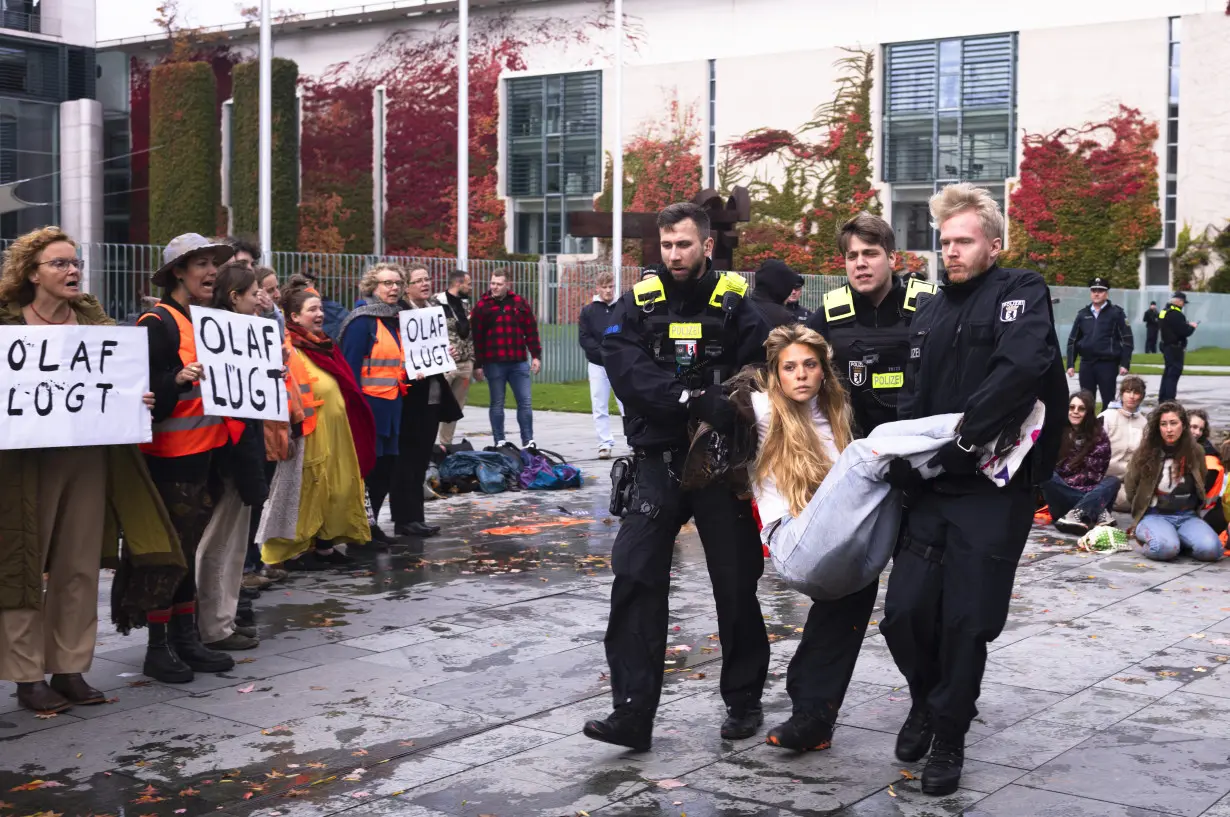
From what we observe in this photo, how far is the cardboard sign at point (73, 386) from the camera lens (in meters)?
5.75

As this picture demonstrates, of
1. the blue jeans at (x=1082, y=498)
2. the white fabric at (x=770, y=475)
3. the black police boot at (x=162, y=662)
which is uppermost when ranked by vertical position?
the white fabric at (x=770, y=475)

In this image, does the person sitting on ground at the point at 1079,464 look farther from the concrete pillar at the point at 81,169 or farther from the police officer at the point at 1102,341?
the concrete pillar at the point at 81,169

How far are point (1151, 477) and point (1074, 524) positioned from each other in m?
0.89

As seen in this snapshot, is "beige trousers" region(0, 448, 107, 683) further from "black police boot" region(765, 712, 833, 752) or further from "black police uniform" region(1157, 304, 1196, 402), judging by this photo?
"black police uniform" region(1157, 304, 1196, 402)

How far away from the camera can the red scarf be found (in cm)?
879

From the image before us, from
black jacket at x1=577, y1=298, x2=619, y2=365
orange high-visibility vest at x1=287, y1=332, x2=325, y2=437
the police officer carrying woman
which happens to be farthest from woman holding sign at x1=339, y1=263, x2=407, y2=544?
the police officer carrying woman

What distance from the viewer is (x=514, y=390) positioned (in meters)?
14.9

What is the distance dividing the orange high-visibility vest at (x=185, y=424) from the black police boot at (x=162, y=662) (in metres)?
0.80

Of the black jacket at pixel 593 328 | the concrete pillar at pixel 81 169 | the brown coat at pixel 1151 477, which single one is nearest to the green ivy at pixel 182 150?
the concrete pillar at pixel 81 169

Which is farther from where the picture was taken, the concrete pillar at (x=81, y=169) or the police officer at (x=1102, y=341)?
the concrete pillar at (x=81, y=169)

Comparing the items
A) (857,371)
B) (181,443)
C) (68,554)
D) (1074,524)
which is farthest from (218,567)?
(1074,524)

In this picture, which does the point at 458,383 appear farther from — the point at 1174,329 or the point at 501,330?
the point at 1174,329

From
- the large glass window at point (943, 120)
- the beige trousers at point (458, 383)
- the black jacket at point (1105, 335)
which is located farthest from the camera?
the large glass window at point (943, 120)

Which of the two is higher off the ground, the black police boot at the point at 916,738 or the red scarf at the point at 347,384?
the red scarf at the point at 347,384
